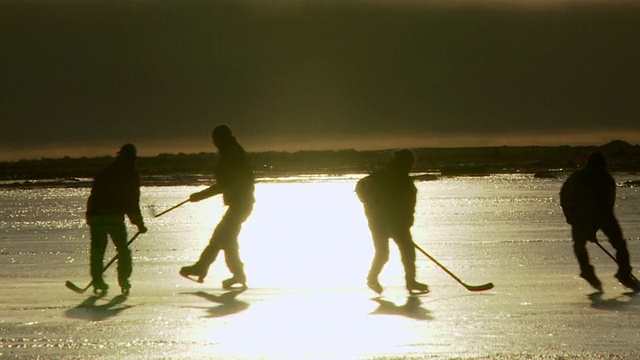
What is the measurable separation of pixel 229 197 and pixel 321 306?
2901 millimetres

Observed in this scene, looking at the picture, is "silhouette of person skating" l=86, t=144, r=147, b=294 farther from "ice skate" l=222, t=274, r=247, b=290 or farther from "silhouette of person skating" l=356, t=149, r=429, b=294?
"silhouette of person skating" l=356, t=149, r=429, b=294

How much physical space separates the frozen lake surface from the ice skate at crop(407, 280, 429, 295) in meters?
0.15

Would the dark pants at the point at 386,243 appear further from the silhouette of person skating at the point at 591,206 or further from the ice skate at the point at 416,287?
the silhouette of person skating at the point at 591,206

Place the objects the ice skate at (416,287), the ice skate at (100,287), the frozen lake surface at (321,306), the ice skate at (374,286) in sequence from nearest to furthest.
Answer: the frozen lake surface at (321,306) → the ice skate at (374,286) → the ice skate at (416,287) → the ice skate at (100,287)

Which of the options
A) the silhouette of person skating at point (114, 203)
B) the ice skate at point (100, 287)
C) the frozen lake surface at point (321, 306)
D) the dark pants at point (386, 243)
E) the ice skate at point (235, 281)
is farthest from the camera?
the ice skate at point (235, 281)

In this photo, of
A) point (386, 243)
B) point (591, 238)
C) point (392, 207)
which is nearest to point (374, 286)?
point (386, 243)

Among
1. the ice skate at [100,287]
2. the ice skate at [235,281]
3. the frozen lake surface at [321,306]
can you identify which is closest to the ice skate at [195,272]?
the frozen lake surface at [321,306]

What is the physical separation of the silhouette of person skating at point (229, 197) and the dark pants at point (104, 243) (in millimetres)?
742

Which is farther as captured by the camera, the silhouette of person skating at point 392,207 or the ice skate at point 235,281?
the ice skate at point 235,281

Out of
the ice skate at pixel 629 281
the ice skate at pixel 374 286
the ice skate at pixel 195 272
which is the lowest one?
the ice skate at pixel 629 281

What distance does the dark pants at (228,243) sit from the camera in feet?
47.6

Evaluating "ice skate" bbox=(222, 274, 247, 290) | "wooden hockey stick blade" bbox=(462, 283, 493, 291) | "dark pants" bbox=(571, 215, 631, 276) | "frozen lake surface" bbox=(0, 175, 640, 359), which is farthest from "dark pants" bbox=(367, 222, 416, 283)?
"dark pants" bbox=(571, 215, 631, 276)

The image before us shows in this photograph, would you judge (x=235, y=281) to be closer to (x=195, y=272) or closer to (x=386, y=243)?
(x=195, y=272)

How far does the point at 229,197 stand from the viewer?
1476cm
